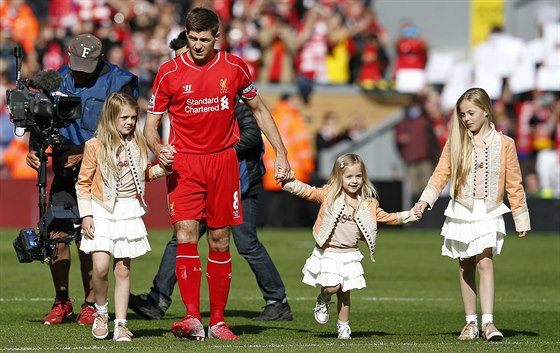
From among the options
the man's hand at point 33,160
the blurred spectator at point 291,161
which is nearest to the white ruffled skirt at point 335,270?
the man's hand at point 33,160

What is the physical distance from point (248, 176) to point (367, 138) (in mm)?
14974

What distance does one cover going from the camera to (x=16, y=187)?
77.0 ft

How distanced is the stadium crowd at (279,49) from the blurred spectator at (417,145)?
0.21 m

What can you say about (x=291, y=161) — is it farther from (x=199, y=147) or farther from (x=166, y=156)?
(x=166, y=156)

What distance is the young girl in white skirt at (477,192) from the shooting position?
33.7ft

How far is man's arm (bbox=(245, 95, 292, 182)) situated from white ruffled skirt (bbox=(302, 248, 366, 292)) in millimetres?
673

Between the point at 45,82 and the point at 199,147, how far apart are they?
142cm

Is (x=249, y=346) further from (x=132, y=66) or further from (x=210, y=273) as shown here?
(x=132, y=66)

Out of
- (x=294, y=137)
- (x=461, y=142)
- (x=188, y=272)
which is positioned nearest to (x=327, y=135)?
(x=294, y=137)

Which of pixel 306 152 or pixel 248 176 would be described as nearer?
pixel 248 176

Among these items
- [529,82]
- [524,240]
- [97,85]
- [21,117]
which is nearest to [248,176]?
[97,85]

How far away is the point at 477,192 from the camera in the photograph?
10.3m

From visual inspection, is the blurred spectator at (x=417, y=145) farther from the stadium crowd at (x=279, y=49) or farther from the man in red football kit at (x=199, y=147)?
the man in red football kit at (x=199, y=147)

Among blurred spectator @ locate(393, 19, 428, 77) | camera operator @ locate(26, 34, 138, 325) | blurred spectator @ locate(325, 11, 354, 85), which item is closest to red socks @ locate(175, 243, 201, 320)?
camera operator @ locate(26, 34, 138, 325)
